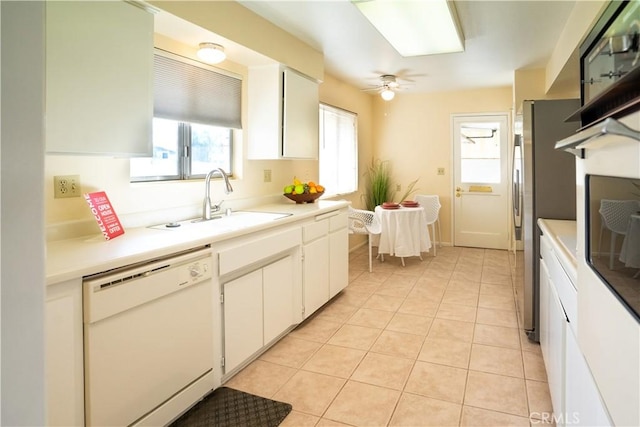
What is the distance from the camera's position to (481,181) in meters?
6.19

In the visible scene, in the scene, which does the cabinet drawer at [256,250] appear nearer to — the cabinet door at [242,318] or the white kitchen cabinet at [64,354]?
the cabinet door at [242,318]

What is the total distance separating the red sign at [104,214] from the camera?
1913 millimetres

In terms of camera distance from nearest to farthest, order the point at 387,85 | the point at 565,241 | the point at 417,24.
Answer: the point at 565,241
the point at 417,24
the point at 387,85

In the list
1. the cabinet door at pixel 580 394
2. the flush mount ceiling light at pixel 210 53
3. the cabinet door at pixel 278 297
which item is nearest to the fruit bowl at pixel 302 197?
the cabinet door at pixel 278 297

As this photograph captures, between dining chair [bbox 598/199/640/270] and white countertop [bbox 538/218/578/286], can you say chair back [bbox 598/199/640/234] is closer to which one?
dining chair [bbox 598/199/640/270]

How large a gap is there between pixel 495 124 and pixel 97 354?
5985mm

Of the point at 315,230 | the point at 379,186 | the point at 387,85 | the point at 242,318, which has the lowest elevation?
the point at 242,318

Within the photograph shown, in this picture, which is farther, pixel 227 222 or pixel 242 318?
pixel 227 222

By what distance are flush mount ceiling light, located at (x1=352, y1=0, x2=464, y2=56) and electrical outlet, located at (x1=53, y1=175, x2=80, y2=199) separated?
1997 millimetres

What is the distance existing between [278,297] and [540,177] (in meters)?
1.99

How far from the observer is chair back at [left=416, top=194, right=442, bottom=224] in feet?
19.6

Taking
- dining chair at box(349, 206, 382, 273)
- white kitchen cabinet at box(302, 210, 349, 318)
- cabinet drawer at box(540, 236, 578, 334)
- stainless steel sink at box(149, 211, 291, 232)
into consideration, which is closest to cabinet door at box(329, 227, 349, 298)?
white kitchen cabinet at box(302, 210, 349, 318)

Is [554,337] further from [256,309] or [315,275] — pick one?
[315,275]

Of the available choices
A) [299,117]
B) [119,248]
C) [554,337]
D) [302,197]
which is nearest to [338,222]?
[302,197]
